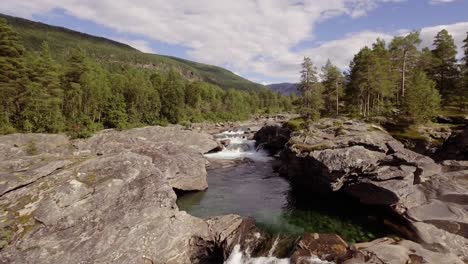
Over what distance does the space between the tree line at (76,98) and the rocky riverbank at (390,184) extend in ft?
108

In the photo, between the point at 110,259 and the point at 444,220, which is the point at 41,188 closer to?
the point at 110,259

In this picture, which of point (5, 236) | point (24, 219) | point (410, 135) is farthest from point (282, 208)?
point (410, 135)

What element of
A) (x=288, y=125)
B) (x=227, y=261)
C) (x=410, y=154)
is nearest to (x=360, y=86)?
(x=288, y=125)

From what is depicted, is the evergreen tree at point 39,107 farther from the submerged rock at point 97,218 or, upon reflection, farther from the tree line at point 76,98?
the submerged rock at point 97,218

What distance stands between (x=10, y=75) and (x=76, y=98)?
2143 cm

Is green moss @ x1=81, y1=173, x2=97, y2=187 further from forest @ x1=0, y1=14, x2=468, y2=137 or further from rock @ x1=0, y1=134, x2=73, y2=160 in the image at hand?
forest @ x1=0, y1=14, x2=468, y2=137

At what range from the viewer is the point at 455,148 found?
35812mm

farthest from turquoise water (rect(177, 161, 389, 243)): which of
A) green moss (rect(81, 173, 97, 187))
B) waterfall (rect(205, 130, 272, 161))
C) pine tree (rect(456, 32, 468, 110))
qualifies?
pine tree (rect(456, 32, 468, 110))

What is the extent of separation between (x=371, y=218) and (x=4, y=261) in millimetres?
28981

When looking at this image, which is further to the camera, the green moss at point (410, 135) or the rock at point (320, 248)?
the green moss at point (410, 135)

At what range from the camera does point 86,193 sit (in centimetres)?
2152

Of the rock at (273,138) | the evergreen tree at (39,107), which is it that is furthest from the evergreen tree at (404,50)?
the evergreen tree at (39,107)

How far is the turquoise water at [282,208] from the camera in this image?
25.2 m

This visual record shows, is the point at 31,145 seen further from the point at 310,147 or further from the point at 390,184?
the point at 390,184
